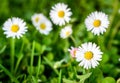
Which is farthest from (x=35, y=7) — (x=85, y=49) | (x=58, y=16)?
(x=85, y=49)

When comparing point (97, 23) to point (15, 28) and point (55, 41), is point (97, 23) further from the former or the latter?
point (55, 41)

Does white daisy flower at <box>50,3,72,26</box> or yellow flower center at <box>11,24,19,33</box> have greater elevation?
white daisy flower at <box>50,3,72,26</box>

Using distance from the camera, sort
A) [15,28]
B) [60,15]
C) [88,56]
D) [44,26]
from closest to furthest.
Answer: [88,56]
[15,28]
[60,15]
[44,26]

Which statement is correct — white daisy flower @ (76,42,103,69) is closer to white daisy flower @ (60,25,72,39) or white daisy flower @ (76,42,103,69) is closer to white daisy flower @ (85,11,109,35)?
white daisy flower @ (85,11,109,35)

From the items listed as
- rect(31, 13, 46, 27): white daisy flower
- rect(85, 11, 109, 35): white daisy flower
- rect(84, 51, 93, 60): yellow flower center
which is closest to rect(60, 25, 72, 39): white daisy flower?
rect(31, 13, 46, 27): white daisy flower

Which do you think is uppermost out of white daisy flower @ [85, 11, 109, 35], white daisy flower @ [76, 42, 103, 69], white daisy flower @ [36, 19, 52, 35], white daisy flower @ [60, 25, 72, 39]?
white daisy flower @ [36, 19, 52, 35]

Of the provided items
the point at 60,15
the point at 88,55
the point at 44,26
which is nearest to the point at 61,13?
the point at 60,15

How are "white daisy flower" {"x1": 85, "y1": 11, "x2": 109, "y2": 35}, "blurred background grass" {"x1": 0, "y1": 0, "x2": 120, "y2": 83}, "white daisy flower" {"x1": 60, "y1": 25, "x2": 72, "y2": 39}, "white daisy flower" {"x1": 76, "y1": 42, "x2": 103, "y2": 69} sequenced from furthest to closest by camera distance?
"white daisy flower" {"x1": 60, "y1": 25, "x2": 72, "y2": 39}
"blurred background grass" {"x1": 0, "y1": 0, "x2": 120, "y2": 83}
"white daisy flower" {"x1": 85, "y1": 11, "x2": 109, "y2": 35}
"white daisy flower" {"x1": 76, "y1": 42, "x2": 103, "y2": 69}

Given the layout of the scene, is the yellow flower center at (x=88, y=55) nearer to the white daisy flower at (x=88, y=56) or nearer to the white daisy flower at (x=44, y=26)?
the white daisy flower at (x=88, y=56)
